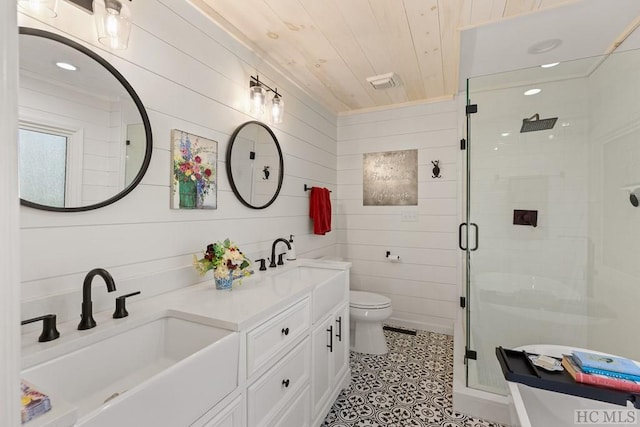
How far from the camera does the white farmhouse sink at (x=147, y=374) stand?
0.76 metres

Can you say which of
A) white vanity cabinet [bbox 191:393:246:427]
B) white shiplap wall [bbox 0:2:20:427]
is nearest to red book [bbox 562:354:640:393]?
white vanity cabinet [bbox 191:393:246:427]

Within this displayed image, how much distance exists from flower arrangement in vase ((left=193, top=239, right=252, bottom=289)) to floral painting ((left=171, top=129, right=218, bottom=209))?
0.28m

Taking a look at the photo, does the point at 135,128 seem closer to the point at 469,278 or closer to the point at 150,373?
the point at 150,373

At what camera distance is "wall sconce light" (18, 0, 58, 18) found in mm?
992

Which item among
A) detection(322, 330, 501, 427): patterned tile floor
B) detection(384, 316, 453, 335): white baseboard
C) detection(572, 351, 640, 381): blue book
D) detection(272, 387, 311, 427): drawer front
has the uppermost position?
detection(572, 351, 640, 381): blue book

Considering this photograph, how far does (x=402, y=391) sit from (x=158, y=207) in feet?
6.46

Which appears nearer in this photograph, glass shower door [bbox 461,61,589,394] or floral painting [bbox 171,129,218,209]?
floral painting [bbox 171,129,218,209]

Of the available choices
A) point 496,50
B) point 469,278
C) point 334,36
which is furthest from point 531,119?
point 334,36

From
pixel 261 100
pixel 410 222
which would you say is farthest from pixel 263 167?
pixel 410 222

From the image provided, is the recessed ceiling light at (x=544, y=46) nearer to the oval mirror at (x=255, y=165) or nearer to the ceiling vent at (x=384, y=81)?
the ceiling vent at (x=384, y=81)

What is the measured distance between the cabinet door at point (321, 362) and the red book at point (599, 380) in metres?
1.13

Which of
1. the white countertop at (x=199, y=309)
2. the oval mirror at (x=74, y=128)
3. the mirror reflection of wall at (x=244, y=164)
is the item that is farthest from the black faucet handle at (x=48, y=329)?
the mirror reflection of wall at (x=244, y=164)

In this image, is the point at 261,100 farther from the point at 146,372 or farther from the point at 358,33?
the point at 146,372

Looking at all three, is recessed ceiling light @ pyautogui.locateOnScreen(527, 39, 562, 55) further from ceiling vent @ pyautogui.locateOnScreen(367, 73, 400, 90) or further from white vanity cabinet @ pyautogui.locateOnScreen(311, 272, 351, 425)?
white vanity cabinet @ pyautogui.locateOnScreen(311, 272, 351, 425)
